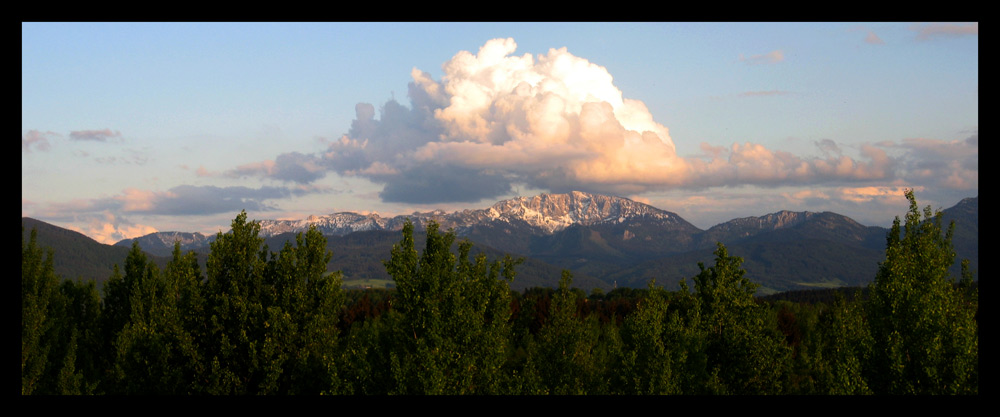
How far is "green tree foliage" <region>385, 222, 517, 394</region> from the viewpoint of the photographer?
1019 inches

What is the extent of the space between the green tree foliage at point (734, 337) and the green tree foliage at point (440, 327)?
10165mm

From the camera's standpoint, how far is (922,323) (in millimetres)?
20562

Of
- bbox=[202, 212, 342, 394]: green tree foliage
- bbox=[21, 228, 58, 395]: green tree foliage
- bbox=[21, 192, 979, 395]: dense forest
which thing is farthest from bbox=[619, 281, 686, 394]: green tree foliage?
bbox=[21, 228, 58, 395]: green tree foliage

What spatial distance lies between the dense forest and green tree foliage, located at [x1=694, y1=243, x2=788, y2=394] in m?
0.07

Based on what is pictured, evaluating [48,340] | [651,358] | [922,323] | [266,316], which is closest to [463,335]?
[651,358]

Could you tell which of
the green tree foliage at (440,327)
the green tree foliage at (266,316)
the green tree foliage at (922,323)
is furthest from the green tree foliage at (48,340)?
the green tree foliage at (922,323)

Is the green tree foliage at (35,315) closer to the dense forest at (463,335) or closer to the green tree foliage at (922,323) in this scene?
the dense forest at (463,335)

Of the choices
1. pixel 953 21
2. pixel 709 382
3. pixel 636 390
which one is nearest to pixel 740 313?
pixel 709 382

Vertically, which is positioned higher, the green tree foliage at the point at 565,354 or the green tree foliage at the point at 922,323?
the green tree foliage at the point at 922,323

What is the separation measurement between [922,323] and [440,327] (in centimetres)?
1605

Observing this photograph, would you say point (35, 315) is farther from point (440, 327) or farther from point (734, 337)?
point (734, 337)

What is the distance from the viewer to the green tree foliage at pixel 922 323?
20.0 metres

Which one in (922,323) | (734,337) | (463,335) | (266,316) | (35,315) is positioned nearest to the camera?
(922,323)

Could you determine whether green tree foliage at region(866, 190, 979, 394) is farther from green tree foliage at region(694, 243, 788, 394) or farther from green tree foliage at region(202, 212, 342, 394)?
green tree foliage at region(202, 212, 342, 394)
